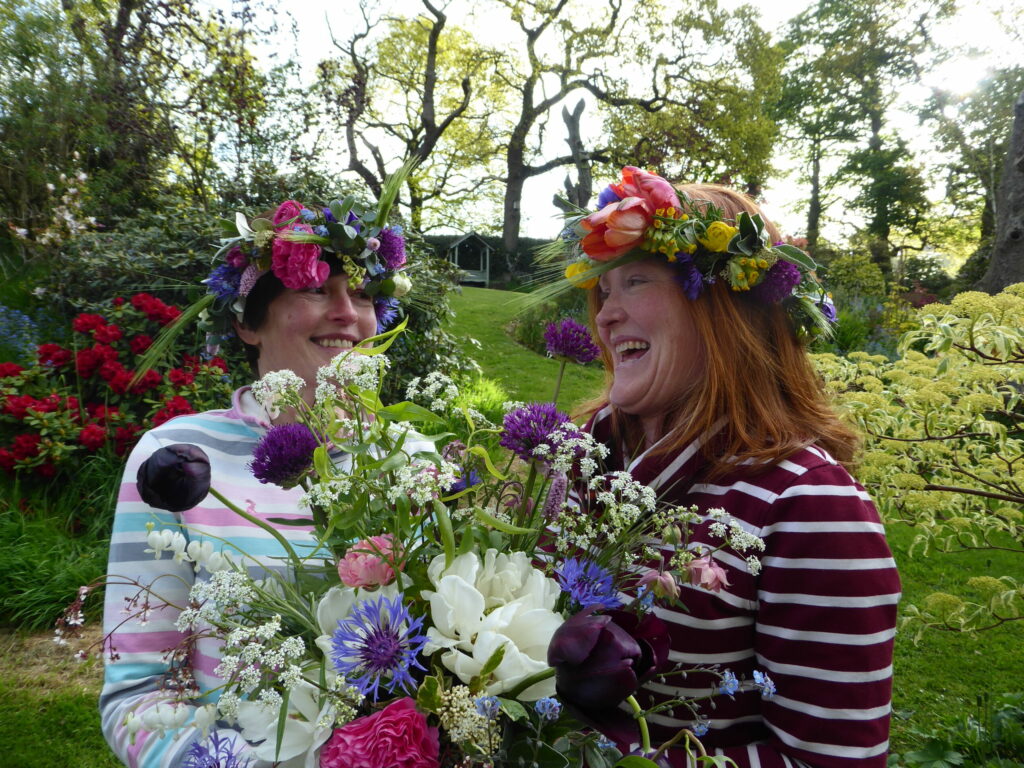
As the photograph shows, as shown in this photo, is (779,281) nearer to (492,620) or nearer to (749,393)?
(749,393)

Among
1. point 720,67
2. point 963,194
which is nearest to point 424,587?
point 720,67

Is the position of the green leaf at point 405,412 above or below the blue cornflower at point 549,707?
above

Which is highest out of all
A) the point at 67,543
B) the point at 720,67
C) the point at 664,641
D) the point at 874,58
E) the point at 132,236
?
the point at 874,58

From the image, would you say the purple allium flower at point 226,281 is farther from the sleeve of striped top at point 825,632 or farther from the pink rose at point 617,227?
the sleeve of striped top at point 825,632

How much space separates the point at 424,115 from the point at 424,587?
21.7m

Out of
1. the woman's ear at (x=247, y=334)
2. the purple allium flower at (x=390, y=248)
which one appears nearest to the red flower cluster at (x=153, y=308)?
the woman's ear at (x=247, y=334)

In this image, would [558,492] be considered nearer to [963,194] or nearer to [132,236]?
[132,236]

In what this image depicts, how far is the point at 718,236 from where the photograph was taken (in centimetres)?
164

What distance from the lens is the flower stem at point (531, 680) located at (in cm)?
87

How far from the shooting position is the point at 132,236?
6.39 metres

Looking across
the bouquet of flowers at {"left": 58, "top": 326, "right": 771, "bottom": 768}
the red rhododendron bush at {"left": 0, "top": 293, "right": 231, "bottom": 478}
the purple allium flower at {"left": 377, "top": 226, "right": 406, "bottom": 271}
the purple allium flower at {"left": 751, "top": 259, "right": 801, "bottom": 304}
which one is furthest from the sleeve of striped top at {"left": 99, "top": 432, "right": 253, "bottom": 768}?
the red rhododendron bush at {"left": 0, "top": 293, "right": 231, "bottom": 478}

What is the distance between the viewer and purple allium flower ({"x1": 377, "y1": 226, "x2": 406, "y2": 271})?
221cm

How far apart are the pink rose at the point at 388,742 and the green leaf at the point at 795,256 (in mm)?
1411

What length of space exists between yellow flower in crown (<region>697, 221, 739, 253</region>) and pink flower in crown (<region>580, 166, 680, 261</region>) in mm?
142
